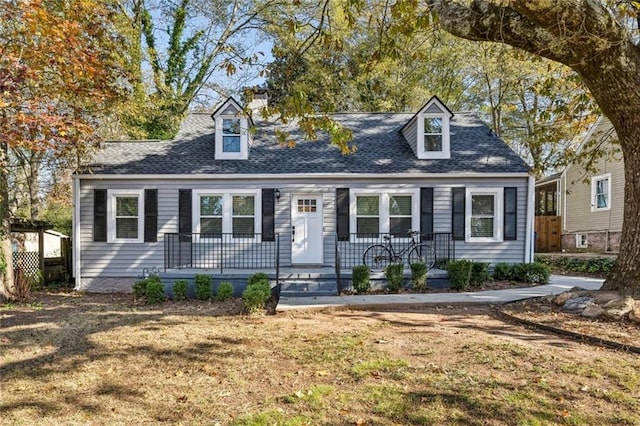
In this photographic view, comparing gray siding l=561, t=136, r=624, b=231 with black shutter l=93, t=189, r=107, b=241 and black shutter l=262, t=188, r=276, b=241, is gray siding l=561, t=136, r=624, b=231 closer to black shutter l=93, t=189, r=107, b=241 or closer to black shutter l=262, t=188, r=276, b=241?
black shutter l=262, t=188, r=276, b=241

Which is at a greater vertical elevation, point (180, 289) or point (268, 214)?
point (268, 214)

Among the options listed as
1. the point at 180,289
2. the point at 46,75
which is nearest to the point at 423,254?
the point at 180,289

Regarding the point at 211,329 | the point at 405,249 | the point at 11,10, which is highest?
the point at 11,10

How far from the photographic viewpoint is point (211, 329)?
19.7 feet

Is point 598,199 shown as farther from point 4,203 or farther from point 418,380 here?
point 4,203

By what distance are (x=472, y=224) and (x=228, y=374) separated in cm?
891

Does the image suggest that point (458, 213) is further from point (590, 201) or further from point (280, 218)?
point (590, 201)

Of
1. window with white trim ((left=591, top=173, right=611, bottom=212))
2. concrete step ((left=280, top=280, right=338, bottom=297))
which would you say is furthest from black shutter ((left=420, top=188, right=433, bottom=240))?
window with white trim ((left=591, top=173, right=611, bottom=212))

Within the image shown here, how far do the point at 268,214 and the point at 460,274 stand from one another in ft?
16.6

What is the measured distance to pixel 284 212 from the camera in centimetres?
1123

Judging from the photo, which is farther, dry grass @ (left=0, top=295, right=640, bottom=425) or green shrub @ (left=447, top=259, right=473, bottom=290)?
green shrub @ (left=447, top=259, right=473, bottom=290)

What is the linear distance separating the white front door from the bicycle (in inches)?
53.3

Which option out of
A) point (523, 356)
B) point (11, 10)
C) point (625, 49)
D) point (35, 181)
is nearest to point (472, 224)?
point (625, 49)

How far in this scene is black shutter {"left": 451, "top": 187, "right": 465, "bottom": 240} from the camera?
11.3 m
